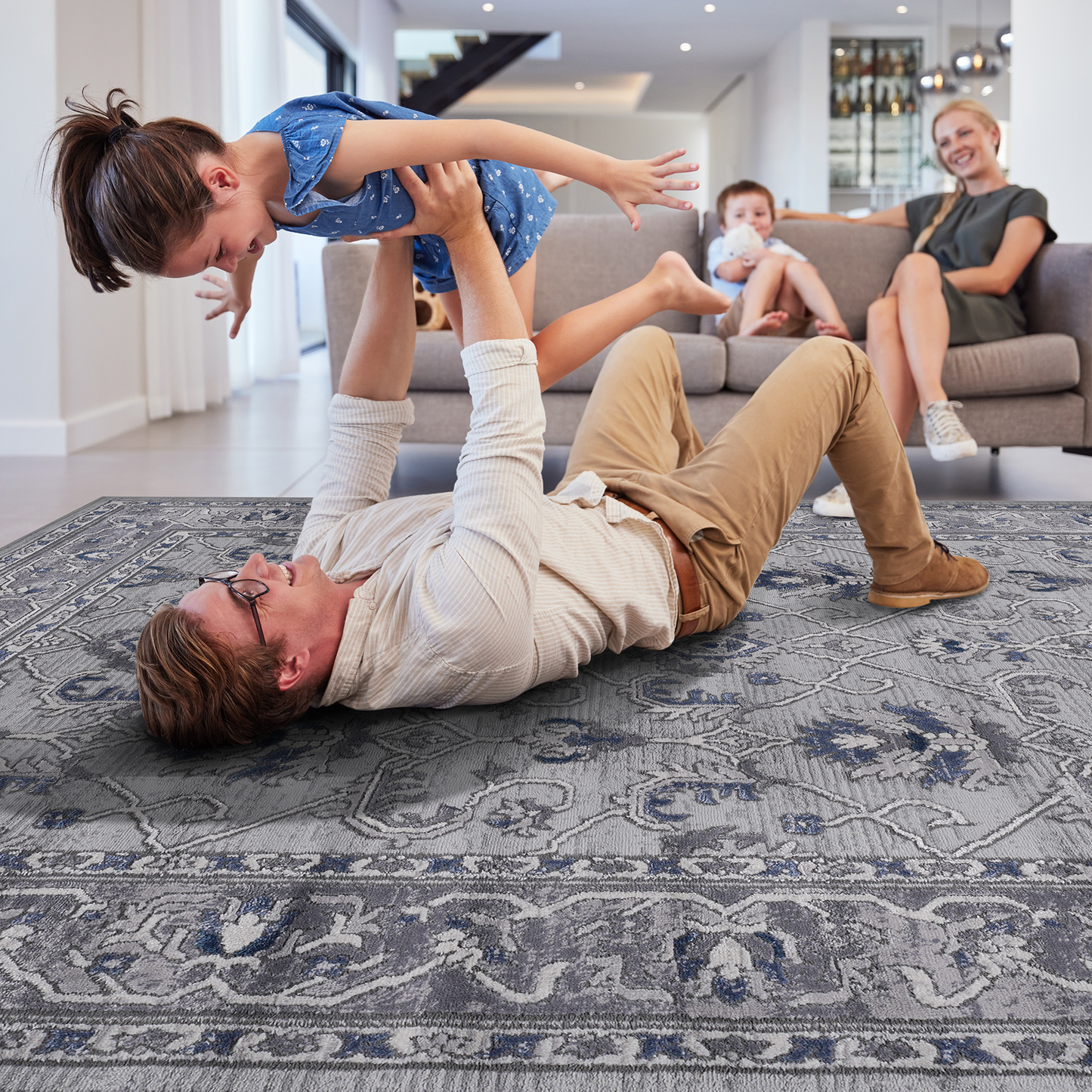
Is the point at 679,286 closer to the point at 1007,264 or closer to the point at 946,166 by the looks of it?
the point at 1007,264

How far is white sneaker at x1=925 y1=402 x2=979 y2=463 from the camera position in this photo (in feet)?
9.52

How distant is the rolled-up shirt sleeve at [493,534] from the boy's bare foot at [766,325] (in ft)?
6.94

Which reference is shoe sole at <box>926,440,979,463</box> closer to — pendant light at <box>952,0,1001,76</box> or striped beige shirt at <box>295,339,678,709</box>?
striped beige shirt at <box>295,339,678,709</box>

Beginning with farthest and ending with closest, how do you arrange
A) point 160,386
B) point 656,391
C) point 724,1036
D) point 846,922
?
point 160,386, point 656,391, point 846,922, point 724,1036

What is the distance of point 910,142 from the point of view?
9.87 meters

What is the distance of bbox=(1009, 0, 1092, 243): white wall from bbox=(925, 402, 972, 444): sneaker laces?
140 inches

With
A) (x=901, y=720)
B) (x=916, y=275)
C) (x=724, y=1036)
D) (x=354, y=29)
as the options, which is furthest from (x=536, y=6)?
(x=724, y=1036)

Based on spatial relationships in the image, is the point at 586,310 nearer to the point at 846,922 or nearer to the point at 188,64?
the point at 846,922

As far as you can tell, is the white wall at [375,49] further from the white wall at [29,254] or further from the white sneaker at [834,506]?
the white sneaker at [834,506]

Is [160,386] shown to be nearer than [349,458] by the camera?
No

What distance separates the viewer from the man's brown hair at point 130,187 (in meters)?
1.44

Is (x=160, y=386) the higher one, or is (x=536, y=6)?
(x=536, y=6)

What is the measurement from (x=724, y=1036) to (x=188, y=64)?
556 centimetres

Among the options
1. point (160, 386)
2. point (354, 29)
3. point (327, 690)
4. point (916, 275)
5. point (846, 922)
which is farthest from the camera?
point (354, 29)
